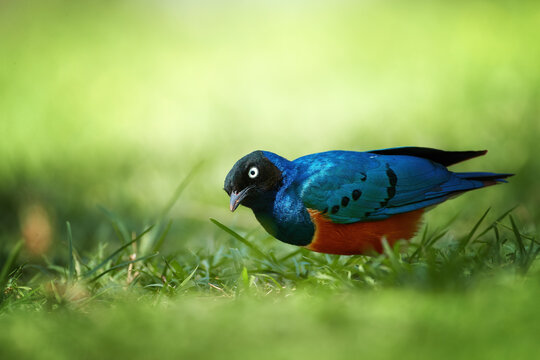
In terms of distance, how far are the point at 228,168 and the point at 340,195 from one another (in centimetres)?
307

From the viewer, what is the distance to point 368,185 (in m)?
3.11

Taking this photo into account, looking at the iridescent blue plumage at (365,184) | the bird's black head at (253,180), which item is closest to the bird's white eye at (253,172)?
the bird's black head at (253,180)

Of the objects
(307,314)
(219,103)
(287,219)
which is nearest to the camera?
(307,314)

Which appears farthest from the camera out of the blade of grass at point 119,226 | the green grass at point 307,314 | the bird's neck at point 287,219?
the blade of grass at point 119,226

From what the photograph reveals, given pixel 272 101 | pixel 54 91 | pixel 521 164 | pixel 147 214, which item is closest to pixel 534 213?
pixel 521 164

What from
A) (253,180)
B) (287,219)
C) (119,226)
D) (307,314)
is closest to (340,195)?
(287,219)

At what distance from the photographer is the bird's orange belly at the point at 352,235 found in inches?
117

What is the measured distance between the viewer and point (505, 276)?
225cm

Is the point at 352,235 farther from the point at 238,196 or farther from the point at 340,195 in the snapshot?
the point at 238,196

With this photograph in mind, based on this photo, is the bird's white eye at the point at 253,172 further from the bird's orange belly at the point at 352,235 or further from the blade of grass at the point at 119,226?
the blade of grass at the point at 119,226

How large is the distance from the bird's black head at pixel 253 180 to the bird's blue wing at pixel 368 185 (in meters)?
0.14

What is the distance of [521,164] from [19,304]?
13.0 feet

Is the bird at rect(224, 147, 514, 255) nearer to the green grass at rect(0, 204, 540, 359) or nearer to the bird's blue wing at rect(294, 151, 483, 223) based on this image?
the bird's blue wing at rect(294, 151, 483, 223)

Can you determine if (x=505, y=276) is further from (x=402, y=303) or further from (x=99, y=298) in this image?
(x=99, y=298)
